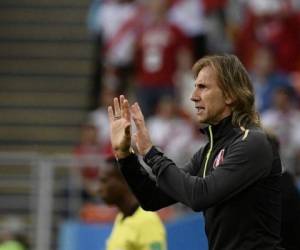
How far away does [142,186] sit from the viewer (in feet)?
19.0

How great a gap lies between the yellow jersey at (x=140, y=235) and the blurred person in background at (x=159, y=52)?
664 centimetres

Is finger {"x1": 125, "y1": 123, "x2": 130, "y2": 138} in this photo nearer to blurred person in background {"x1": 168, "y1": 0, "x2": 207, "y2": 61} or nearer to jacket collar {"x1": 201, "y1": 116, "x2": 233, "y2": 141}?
jacket collar {"x1": 201, "y1": 116, "x2": 233, "y2": 141}

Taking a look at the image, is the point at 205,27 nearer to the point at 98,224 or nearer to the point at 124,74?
the point at 124,74

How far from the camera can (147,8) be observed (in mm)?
14141

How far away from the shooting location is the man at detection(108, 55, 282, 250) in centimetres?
528

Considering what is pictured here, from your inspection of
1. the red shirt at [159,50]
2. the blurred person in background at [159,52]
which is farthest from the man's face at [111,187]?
the red shirt at [159,50]

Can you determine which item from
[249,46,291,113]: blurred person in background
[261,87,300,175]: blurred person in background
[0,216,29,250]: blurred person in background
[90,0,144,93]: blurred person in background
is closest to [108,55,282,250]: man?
[0,216,29,250]: blurred person in background

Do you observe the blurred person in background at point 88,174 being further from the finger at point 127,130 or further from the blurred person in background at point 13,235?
the finger at point 127,130

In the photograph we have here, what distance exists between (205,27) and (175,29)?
844 mm

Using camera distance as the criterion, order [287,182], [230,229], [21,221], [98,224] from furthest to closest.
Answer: [21,221]
[98,224]
[287,182]
[230,229]

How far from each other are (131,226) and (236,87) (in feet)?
5.79

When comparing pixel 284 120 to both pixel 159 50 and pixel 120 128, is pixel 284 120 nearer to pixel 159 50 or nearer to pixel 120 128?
pixel 159 50

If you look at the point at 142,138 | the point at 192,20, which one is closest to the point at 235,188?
the point at 142,138

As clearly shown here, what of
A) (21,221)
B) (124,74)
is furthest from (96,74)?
(21,221)
